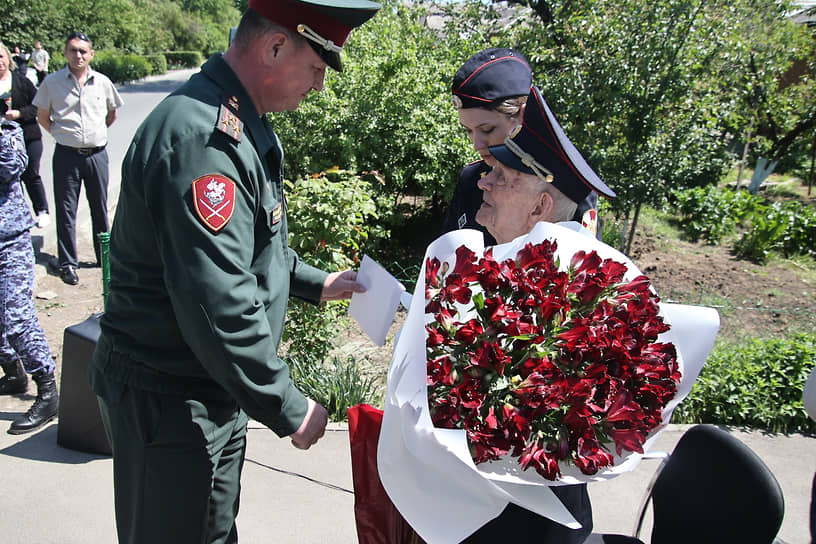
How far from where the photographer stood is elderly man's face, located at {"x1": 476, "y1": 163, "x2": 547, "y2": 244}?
204cm

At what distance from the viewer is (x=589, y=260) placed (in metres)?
1.39

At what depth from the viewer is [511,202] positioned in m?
2.06

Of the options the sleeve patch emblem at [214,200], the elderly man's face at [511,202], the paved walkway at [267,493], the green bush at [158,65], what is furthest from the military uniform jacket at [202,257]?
the green bush at [158,65]

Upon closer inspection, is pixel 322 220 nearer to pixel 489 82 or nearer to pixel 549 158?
pixel 489 82

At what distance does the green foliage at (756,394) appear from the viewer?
401cm

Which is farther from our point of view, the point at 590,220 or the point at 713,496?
the point at 590,220

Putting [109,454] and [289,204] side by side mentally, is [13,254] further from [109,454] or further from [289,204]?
[289,204]

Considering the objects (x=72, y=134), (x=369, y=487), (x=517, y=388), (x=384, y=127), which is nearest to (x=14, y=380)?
(x=72, y=134)

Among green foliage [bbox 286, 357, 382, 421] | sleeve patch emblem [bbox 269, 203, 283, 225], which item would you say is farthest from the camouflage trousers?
sleeve patch emblem [bbox 269, 203, 283, 225]

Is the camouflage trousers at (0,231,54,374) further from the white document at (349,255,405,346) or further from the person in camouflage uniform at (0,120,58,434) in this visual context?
the white document at (349,255,405,346)

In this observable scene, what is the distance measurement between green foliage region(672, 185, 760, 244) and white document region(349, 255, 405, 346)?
8207mm

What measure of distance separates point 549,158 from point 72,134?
538 centimetres

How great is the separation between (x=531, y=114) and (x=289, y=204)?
267cm

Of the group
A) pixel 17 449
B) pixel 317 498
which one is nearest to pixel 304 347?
pixel 317 498
